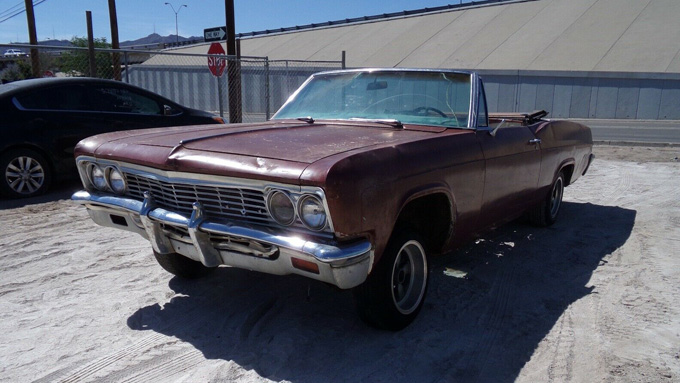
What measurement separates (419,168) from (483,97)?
137 centimetres

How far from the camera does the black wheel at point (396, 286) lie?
3.13 meters

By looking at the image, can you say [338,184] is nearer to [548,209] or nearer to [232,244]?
[232,244]

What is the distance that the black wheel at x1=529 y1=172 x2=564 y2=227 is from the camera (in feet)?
18.4

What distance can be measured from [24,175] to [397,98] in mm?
4848

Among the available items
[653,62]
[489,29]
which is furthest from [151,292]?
[489,29]

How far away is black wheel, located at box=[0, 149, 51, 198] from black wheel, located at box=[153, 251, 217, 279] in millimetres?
3475

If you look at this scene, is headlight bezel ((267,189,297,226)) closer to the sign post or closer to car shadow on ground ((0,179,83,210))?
car shadow on ground ((0,179,83,210))

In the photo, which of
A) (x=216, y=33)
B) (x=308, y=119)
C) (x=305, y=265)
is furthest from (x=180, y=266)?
(x=216, y=33)

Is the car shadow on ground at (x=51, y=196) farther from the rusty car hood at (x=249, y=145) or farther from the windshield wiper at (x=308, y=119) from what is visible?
the windshield wiper at (x=308, y=119)

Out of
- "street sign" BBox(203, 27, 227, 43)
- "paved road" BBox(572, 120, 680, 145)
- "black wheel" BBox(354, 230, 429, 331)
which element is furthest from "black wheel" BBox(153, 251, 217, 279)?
"paved road" BBox(572, 120, 680, 145)

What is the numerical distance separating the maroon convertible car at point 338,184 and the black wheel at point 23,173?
135 inches

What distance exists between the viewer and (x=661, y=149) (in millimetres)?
12102

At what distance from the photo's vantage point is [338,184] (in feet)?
8.73

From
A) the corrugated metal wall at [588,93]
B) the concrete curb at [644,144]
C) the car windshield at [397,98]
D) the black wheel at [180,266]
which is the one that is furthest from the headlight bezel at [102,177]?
the corrugated metal wall at [588,93]
